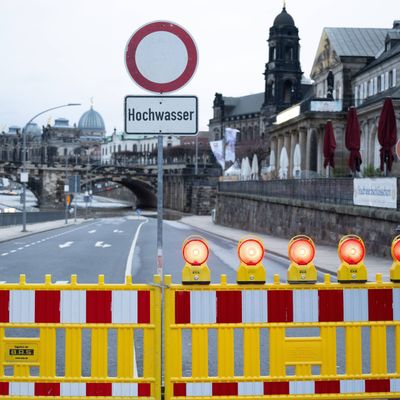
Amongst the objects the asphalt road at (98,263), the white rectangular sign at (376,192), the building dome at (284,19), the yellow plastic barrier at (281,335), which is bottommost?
the asphalt road at (98,263)

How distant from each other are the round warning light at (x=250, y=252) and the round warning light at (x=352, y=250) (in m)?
0.64

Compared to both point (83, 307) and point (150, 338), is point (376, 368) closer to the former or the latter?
point (150, 338)

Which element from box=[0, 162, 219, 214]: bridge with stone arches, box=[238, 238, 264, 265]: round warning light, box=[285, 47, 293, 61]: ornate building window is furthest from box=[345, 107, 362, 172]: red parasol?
box=[285, 47, 293, 61]: ornate building window

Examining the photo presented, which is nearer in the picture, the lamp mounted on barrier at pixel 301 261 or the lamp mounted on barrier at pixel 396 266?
the lamp mounted on barrier at pixel 301 261

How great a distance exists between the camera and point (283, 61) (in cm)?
10044

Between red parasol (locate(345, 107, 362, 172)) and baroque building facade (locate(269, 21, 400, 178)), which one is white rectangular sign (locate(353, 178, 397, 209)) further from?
baroque building facade (locate(269, 21, 400, 178))

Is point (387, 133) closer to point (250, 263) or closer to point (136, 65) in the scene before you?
point (136, 65)

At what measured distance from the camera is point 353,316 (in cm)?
562

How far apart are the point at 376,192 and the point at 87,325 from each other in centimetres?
1971

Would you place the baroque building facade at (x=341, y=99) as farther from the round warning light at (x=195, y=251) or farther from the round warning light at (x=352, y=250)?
the round warning light at (x=195, y=251)

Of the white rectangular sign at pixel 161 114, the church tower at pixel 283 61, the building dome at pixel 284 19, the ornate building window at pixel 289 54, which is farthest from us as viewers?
the building dome at pixel 284 19

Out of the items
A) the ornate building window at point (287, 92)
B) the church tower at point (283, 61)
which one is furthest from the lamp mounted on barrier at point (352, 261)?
the ornate building window at point (287, 92)

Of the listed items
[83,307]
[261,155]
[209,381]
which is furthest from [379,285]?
[261,155]

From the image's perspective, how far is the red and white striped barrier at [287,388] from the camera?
5.49 m
